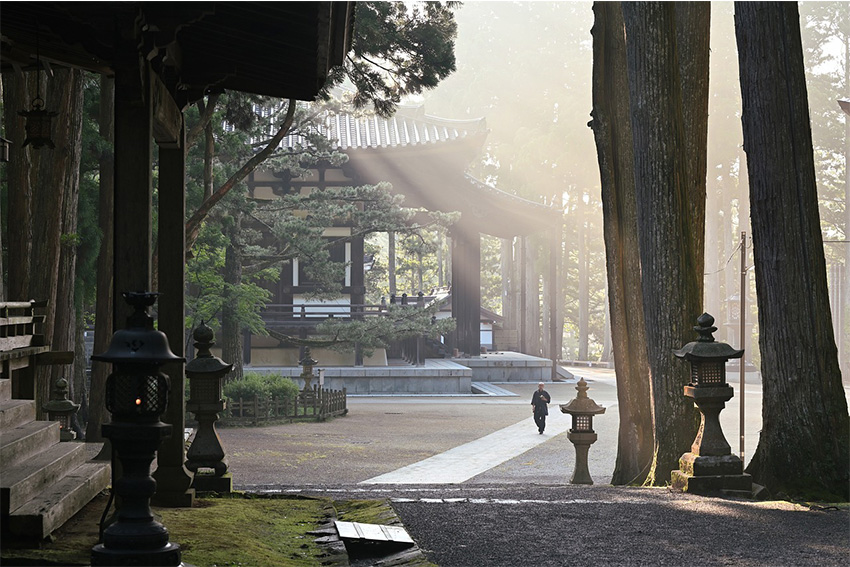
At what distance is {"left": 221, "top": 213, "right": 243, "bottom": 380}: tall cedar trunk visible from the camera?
20.2 metres

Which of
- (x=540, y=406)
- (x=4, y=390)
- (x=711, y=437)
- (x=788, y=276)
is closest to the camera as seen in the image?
(x=4, y=390)

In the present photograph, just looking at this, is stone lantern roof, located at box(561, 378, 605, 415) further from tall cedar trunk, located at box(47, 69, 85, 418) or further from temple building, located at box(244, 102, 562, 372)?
temple building, located at box(244, 102, 562, 372)

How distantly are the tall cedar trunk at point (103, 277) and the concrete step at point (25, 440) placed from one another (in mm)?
6874

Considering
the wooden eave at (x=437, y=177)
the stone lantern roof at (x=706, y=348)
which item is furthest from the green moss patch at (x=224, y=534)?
the wooden eave at (x=437, y=177)

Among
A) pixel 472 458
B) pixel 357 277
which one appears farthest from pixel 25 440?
pixel 357 277

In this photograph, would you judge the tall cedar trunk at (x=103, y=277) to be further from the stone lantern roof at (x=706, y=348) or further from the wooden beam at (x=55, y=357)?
the stone lantern roof at (x=706, y=348)

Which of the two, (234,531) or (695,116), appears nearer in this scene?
(234,531)

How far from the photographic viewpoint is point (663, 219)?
30.0 feet

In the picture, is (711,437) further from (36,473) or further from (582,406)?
(36,473)

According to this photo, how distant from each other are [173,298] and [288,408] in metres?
14.4

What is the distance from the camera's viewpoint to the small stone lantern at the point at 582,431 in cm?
1201

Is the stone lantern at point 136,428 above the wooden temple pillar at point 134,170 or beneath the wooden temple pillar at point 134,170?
beneath

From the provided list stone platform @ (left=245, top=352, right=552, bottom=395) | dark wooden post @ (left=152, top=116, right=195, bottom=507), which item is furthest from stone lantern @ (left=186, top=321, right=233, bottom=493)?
stone platform @ (left=245, top=352, right=552, bottom=395)

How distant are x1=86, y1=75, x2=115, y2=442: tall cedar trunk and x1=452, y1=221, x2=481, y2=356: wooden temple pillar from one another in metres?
19.0
